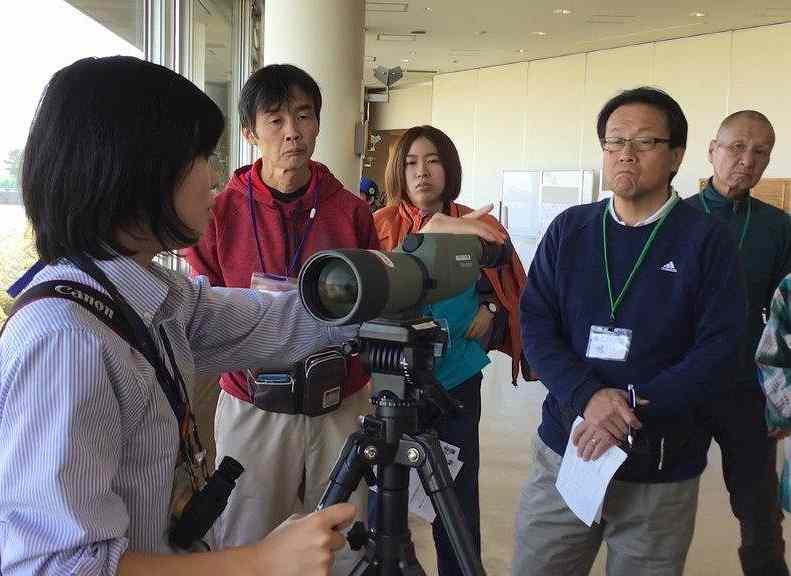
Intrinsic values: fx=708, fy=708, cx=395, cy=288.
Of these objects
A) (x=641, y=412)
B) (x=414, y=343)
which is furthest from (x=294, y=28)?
(x=414, y=343)

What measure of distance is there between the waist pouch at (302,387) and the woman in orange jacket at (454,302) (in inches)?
17.4

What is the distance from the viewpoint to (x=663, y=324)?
5.34ft

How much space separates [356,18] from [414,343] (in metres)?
3.55

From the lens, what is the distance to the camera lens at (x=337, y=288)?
0.94 m

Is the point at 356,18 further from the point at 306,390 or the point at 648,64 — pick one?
the point at 648,64

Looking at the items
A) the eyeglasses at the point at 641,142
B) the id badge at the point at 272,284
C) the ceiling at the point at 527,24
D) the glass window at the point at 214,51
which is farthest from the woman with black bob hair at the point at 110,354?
the ceiling at the point at 527,24

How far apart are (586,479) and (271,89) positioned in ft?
4.03

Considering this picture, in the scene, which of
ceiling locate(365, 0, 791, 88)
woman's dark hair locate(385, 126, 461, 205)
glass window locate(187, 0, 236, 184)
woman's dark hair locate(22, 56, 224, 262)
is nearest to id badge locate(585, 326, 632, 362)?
woman's dark hair locate(385, 126, 461, 205)

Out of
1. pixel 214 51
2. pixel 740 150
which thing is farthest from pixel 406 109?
pixel 740 150

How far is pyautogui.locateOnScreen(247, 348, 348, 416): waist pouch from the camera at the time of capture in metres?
1.60

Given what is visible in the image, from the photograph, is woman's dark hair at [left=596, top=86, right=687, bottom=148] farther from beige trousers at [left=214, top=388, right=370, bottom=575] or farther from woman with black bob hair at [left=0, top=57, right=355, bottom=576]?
woman with black bob hair at [left=0, top=57, right=355, bottom=576]

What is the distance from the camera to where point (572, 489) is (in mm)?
1670

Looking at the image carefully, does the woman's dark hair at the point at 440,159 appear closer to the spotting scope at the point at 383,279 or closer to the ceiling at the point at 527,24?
the spotting scope at the point at 383,279

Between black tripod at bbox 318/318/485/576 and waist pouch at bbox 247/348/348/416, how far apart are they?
573mm
